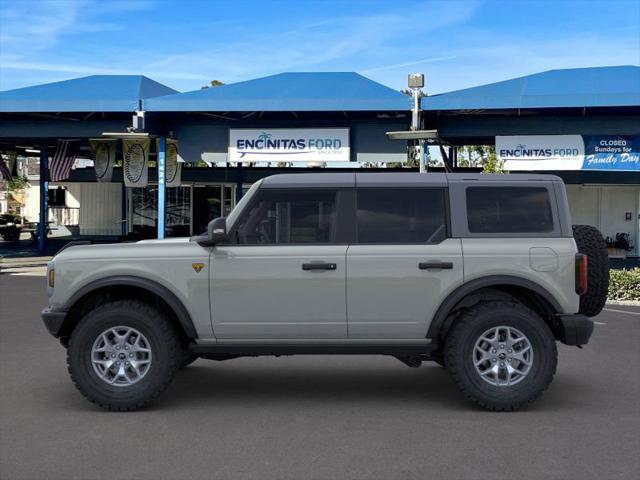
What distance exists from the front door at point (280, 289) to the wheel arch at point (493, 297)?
85cm

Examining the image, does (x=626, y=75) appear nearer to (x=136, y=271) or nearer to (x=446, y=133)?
(x=446, y=133)

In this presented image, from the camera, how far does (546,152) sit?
20.6 metres

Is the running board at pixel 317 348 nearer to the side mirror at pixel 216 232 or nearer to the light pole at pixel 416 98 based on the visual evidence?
the side mirror at pixel 216 232

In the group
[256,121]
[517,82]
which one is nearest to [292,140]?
[256,121]

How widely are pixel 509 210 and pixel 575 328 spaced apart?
115cm

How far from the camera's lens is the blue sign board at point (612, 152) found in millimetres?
20641

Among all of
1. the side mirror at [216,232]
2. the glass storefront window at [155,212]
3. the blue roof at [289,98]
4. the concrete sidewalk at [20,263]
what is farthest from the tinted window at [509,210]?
the glass storefront window at [155,212]

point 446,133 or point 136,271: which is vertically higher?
A: point 446,133

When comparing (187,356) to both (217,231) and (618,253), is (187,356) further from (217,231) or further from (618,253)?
(618,253)

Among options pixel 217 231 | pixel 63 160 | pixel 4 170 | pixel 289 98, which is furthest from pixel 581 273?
pixel 4 170

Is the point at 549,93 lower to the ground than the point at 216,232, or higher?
higher

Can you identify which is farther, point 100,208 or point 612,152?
point 100,208

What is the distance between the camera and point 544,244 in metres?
5.96

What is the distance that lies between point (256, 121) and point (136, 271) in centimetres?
1692
